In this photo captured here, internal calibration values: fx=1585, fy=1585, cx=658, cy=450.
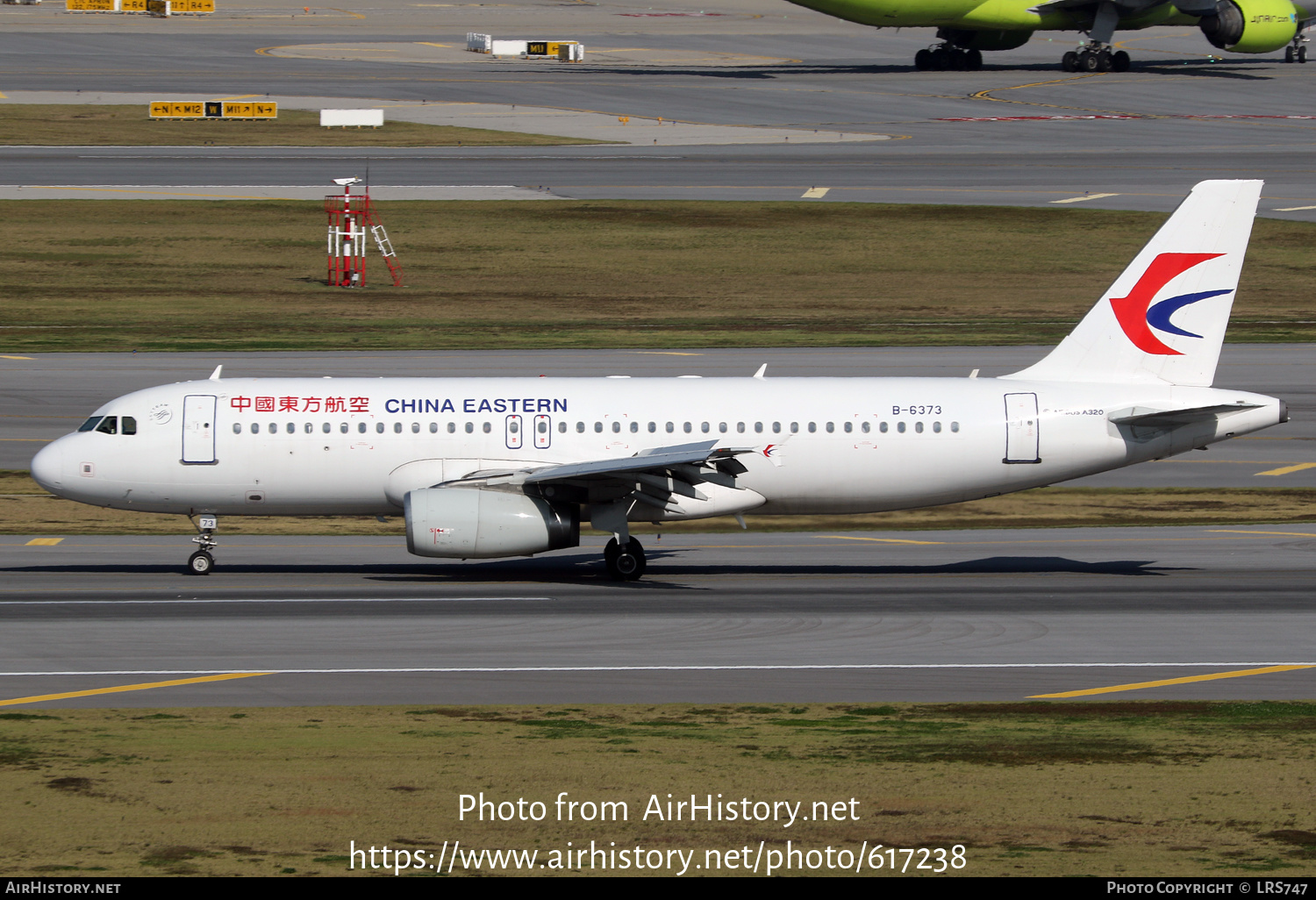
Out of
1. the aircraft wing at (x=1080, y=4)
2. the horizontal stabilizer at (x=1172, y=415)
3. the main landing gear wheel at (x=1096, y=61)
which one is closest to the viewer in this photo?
the horizontal stabilizer at (x=1172, y=415)

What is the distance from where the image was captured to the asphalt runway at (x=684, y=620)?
2559 cm

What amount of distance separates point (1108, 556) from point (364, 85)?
10126 cm

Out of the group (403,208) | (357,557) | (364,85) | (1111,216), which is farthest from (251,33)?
(357,557)

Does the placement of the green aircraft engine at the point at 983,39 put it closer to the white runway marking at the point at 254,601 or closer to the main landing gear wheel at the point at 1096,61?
the main landing gear wheel at the point at 1096,61

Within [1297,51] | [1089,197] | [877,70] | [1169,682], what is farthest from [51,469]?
[1297,51]

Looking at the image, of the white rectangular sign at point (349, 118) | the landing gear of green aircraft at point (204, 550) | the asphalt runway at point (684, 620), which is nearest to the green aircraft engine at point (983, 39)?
the white rectangular sign at point (349, 118)

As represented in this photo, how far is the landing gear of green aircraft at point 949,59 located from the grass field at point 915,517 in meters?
95.0

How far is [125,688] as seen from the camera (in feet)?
82.4

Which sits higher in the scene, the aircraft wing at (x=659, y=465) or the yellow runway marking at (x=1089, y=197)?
the yellow runway marking at (x=1089, y=197)

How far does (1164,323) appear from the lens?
3484cm

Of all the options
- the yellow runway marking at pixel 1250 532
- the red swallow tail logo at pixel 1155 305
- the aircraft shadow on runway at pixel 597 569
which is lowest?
the aircraft shadow on runway at pixel 597 569

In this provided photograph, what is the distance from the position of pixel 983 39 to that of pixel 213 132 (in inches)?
2474

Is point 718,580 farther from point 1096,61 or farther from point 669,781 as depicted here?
point 1096,61
